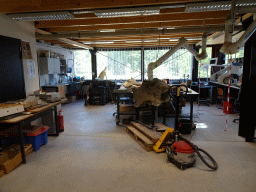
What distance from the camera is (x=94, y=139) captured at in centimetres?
385

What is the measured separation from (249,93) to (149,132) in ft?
7.22

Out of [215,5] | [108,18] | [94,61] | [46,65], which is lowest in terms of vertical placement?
[46,65]

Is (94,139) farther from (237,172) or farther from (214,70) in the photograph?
(214,70)

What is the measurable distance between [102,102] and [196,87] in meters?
4.35

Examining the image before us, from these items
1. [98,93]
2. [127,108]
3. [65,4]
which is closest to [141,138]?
[127,108]

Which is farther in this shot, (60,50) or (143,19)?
(60,50)

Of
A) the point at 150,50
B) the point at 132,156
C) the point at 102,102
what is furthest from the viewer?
the point at 150,50

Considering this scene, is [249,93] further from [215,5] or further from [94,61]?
[94,61]

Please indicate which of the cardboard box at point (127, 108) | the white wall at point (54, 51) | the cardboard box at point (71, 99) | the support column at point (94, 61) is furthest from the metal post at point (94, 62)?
the cardboard box at point (127, 108)

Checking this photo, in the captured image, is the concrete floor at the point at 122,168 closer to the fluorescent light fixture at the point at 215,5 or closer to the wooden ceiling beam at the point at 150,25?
the fluorescent light fixture at the point at 215,5

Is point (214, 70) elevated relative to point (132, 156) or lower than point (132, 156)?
elevated

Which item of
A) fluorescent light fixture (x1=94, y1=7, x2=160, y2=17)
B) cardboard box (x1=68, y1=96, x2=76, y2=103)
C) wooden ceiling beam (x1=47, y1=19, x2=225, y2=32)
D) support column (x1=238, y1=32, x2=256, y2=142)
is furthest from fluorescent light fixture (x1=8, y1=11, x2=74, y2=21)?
cardboard box (x1=68, y1=96, x2=76, y2=103)

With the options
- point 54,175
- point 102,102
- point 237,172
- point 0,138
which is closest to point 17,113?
point 0,138

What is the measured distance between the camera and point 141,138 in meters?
3.51
